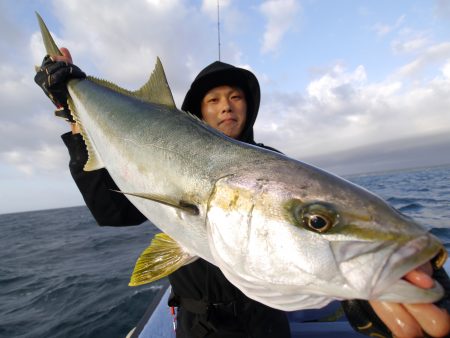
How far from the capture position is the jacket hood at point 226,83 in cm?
356

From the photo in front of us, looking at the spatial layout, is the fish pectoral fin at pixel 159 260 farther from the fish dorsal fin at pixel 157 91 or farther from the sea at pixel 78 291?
the sea at pixel 78 291

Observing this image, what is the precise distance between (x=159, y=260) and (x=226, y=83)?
2463 mm

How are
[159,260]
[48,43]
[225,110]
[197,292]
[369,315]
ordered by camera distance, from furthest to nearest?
[48,43]
[225,110]
[197,292]
[159,260]
[369,315]

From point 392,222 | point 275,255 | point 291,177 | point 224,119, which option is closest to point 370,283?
point 392,222

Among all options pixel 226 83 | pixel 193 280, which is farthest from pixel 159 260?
pixel 226 83

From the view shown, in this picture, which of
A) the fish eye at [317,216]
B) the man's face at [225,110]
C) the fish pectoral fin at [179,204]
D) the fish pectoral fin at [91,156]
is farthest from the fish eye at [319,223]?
the man's face at [225,110]

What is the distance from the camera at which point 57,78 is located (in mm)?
2990

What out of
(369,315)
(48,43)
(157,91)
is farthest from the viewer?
(48,43)

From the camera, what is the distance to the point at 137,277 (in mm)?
1881

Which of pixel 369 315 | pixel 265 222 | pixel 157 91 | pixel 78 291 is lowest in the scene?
pixel 78 291

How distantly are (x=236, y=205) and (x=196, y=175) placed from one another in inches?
14.6

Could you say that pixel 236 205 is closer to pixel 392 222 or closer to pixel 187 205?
pixel 187 205

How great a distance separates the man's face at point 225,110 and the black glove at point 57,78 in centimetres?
140

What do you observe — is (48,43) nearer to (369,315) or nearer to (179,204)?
(179,204)
